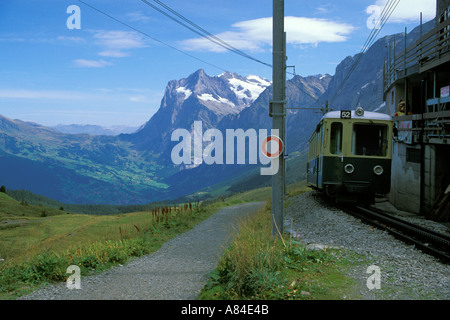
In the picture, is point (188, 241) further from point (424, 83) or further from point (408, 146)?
point (424, 83)

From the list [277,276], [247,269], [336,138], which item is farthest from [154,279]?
[336,138]

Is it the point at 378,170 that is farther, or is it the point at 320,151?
the point at 320,151

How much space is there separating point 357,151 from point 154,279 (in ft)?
35.0

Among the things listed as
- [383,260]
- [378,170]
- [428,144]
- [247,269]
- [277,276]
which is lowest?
[383,260]

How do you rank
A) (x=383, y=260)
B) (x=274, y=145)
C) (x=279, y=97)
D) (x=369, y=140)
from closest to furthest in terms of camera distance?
(x=383, y=260) < (x=274, y=145) < (x=279, y=97) < (x=369, y=140)

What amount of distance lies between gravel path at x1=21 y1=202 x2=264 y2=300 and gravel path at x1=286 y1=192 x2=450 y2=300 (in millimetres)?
2568

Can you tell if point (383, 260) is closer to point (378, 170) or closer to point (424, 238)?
point (424, 238)

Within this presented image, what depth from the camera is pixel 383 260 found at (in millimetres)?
7625

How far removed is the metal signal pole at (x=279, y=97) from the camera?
903cm

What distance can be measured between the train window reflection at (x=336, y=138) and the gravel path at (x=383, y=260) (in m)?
2.97

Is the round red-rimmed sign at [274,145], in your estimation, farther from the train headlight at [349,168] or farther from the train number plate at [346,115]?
the train headlight at [349,168]

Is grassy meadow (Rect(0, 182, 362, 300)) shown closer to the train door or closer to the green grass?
the green grass

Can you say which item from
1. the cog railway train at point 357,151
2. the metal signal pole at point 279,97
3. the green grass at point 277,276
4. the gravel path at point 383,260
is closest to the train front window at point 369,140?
the cog railway train at point 357,151
